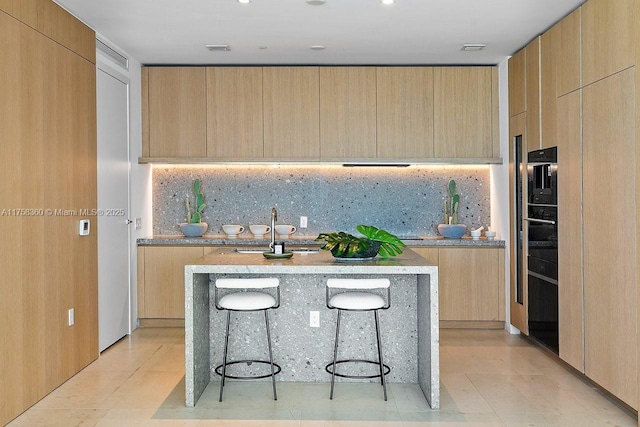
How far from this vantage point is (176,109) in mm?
6273

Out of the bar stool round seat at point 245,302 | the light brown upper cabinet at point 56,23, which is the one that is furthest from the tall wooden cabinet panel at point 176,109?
the bar stool round seat at point 245,302

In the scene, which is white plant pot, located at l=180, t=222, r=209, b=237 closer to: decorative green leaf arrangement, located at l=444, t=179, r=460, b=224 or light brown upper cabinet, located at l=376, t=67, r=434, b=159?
light brown upper cabinet, located at l=376, t=67, r=434, b=159

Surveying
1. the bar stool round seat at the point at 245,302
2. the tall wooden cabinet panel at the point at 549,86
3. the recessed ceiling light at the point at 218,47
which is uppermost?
the recessed ceiling light at the point at 218,47

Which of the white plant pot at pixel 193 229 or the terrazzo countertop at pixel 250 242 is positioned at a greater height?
the white plant pot at pixel 193 229

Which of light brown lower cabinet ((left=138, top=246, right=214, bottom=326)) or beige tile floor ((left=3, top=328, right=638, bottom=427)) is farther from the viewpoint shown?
light brown lower cabinet ((left=138, top=246, right=214, bottom=326))

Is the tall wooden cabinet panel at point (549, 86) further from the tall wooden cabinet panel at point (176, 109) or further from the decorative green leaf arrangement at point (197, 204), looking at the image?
the decorative green leaf arrangement at point (197, 204)

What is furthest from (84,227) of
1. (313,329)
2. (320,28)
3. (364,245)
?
(320,28)

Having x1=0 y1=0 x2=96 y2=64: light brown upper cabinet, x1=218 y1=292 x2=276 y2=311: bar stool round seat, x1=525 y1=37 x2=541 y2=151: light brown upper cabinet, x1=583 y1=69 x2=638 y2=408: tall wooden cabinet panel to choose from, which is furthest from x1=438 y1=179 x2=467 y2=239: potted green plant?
x1=0 y1=0 x2=96 y2=64: light brown upper cabinet

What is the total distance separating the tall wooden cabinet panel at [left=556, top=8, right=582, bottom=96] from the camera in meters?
4.29

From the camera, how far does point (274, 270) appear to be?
12.2 feet

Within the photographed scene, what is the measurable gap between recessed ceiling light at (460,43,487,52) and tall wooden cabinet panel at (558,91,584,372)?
3.86 ft

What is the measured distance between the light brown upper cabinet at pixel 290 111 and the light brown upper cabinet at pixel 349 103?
9 centimetres

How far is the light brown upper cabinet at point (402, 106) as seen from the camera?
6.27 metres

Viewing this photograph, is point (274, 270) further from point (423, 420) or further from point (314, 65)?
point (314, 65)
